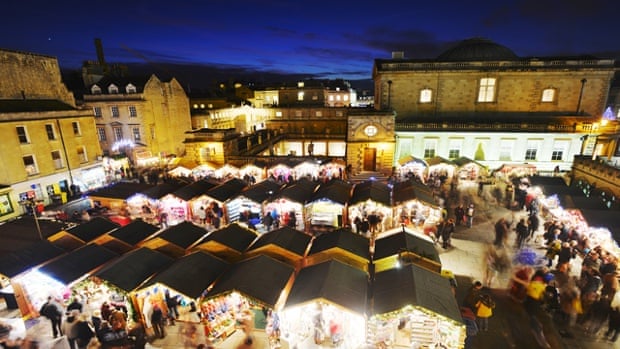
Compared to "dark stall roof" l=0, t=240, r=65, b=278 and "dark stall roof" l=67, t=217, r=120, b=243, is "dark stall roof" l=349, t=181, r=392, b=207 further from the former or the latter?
"dark stall roof" l=0, t=240, r=65, b=278

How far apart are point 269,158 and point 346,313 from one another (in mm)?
18454

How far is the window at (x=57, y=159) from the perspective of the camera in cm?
2341

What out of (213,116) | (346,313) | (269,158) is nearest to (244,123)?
(213,116)

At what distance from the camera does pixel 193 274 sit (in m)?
9.38

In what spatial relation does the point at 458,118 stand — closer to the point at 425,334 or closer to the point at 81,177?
the point at 425,334

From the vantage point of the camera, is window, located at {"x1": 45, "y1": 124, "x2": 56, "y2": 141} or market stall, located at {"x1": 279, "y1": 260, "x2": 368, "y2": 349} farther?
window, located at {"x1": 45, "y1": 124, "x2": 56, "y2": 141}

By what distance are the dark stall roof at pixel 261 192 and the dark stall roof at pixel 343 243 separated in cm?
593

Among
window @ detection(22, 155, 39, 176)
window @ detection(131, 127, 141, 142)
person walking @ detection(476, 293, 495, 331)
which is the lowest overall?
person walking @ detection(476, 293, 495, 331)

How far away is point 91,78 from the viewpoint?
1457 inches

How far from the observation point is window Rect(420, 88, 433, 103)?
28.0m

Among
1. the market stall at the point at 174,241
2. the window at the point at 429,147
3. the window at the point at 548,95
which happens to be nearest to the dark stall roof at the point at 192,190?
the market stall at the point at 174,241

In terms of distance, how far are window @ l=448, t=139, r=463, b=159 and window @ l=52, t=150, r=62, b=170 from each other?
104 feet

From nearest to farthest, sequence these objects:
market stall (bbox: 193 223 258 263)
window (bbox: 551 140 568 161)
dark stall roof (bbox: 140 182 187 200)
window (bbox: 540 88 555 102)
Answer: market stall (bbox: 193 223 258 263) → dark stall roof (bbox: 140 182 187 200) → window (bbox: 551 140 568 161) → window (bbox: 540 88 555 102)

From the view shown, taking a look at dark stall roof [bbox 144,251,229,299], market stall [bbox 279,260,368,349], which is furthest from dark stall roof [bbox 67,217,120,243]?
market stall [bbox 279,260,368,349]
